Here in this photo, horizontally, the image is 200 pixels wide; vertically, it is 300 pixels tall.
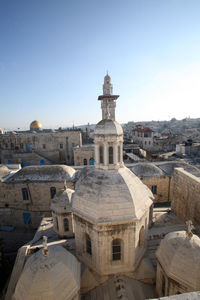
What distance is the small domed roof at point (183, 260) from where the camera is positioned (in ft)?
20.4

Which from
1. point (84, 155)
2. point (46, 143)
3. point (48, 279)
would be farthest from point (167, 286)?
point (46, 143)

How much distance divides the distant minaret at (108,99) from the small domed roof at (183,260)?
656 cm

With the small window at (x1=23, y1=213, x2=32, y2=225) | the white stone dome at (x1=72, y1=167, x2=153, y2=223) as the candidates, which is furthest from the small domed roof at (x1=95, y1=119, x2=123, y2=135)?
the small window at (x1=23, y1=213, x2=32, y2=225)

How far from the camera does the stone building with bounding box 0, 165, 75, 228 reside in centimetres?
1955

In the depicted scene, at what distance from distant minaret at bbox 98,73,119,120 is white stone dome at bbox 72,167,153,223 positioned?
320 cm

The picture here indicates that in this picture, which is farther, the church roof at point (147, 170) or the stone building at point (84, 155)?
the stone building at point (84, 155)

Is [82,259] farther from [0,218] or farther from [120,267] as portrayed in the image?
[0,218]

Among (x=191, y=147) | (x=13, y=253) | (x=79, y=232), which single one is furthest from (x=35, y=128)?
(x=79, y=232)

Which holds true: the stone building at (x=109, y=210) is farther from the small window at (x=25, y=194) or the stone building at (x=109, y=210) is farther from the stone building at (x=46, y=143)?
the stone building at (x=46, y=143)

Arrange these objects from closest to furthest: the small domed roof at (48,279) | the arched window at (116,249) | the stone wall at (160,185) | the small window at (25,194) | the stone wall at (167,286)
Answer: the small domed roof at (48,279) → the stone wall at (167,286) → the arched window at (116,249) → the stone wall at (160,185) → the small window at (25,194)

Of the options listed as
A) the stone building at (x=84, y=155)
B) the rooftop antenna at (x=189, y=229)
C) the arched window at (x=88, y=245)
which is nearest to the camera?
the rooftop antenna at (x=189, y=229)

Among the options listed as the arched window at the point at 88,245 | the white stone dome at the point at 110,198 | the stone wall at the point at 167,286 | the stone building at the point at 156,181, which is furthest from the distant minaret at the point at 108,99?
the stone building at the point at 156,181

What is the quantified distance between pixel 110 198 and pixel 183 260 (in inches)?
143

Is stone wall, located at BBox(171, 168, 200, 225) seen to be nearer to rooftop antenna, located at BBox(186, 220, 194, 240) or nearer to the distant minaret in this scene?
rooftop antenna, located at BBox(186, 220, 194, 240)
